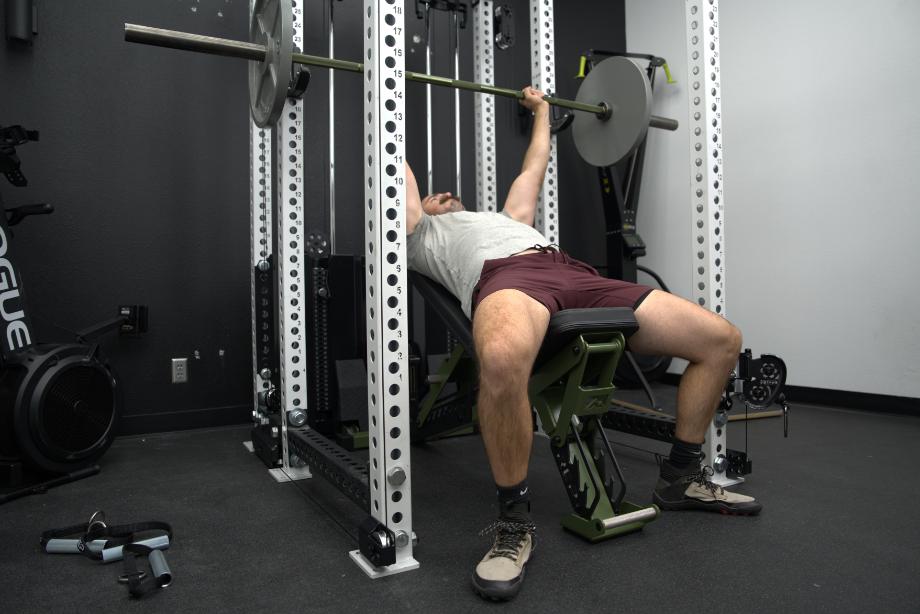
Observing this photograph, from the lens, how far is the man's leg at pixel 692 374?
1776mm

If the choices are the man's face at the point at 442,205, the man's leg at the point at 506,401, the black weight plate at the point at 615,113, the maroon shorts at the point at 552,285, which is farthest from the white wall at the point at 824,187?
the man's leg at the point at 506,401

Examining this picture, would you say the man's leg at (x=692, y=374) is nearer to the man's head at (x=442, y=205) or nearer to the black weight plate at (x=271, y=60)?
the man's head at (x=442, y=205)

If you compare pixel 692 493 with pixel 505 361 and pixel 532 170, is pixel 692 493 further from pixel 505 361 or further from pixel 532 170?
pixel 532 170

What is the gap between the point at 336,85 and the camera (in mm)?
3238

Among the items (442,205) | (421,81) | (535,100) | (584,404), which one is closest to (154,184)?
(442,205)

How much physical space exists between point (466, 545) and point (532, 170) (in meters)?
1.56

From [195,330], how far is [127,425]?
52cm

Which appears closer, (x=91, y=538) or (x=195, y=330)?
(x=91, y=538)

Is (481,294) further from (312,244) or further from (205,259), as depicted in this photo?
(205,259)

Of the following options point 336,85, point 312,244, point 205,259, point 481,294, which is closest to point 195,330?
point 205,259

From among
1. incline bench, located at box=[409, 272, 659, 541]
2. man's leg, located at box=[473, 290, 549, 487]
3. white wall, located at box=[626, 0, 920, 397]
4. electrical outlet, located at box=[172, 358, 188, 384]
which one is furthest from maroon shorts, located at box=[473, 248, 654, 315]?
white wall, located at box=[626, 0, 920, 397]

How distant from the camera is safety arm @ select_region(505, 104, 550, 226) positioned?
8.09 ft

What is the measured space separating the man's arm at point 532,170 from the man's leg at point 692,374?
81 cm

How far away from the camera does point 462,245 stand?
2.02 m
